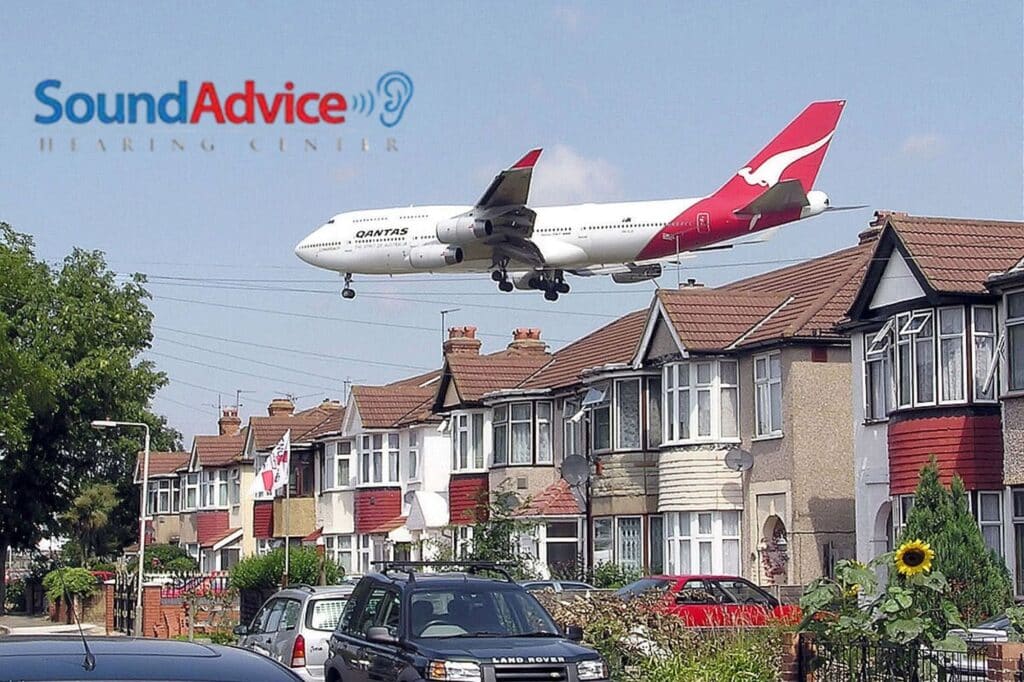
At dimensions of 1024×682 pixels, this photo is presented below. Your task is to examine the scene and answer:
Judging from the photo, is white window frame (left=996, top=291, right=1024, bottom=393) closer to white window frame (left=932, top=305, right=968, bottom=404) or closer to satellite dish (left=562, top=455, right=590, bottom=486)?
white window frame (left=932, top=305, right=968, bottom=404)

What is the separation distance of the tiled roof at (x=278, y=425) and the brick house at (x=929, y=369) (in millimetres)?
41518

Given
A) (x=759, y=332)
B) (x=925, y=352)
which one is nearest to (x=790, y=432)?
(x=759, y=332)

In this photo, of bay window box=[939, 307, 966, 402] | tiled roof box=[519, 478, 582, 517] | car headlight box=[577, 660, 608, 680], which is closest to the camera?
car headlight box=[577, 660, 608, 680]

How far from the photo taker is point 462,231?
129 ft

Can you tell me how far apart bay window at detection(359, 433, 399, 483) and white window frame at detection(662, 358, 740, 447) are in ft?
72.0

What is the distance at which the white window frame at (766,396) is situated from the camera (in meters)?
37.3

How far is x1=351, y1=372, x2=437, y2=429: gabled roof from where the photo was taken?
61406mm

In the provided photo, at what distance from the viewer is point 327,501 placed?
66688 millimetres

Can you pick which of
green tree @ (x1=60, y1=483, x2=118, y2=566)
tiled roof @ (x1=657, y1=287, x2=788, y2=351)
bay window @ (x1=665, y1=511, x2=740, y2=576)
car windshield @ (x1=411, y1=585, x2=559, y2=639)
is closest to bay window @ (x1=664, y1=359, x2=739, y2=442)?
tiled roof @ (x1=657, y1=287, x2=788, y2=351)

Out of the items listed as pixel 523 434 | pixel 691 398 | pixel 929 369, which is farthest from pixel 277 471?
pixel 929 369

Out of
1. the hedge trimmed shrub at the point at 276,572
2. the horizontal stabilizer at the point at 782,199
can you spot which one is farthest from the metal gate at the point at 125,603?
the horizontal stabilizer at the point at 782,199

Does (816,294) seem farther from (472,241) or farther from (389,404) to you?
(389,404)

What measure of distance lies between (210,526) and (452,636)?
2757 inches

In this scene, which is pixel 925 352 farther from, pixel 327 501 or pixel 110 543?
pixel 110 543
